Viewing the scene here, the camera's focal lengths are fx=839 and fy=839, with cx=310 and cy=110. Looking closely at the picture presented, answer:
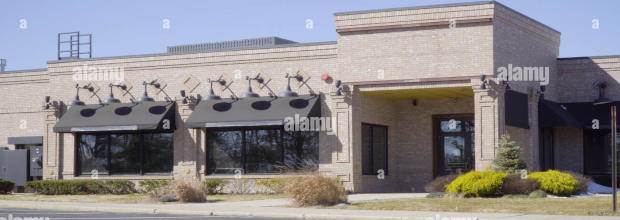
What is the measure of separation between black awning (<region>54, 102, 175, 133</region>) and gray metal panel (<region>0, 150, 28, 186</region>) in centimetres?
353

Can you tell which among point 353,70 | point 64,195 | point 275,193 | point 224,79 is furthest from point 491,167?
point 64,195

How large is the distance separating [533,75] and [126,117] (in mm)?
16090

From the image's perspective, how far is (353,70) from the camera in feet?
100

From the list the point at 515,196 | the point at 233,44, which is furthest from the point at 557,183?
the point at 233,44

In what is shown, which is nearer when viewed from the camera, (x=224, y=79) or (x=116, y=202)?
(x=116, y=202)

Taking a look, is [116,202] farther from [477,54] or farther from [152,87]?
[477,54]

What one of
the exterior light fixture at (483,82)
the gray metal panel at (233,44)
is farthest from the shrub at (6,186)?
the exterior light fixture at (483,82)

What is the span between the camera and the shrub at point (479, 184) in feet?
82.2

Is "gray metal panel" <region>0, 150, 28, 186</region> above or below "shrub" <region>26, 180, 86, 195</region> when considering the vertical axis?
above

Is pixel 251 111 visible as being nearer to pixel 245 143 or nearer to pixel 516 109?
pixel 245 143

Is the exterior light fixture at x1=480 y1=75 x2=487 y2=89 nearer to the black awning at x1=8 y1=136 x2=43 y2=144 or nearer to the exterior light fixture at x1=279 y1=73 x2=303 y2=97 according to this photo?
the exterior light fixture at x1=279 y1=73 x2=303 y2=97

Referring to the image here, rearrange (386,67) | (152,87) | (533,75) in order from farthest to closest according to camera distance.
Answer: (152,87)
(533,75)
(386,67)

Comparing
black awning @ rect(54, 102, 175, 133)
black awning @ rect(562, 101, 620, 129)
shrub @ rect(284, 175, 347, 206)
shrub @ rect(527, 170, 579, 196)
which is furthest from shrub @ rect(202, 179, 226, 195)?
black awning @ rect(562, 101, 620, 129)

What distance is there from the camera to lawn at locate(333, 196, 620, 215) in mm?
20422
